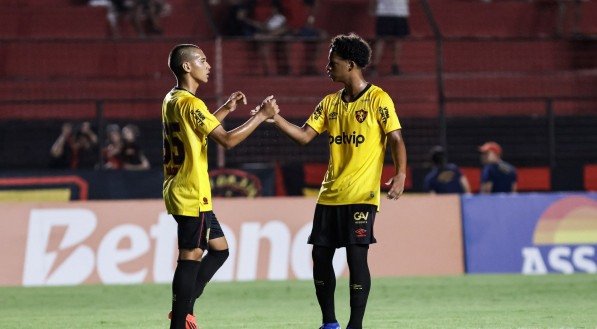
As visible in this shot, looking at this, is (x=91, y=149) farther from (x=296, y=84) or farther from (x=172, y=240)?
(x=296, y=84)

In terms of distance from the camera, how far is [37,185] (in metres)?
17.7

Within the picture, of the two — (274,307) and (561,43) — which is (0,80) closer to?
(274,307)

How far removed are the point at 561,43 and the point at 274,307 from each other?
11140 millimetres

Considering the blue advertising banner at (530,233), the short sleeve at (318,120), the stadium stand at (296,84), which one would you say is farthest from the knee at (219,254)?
the stadium stand at (296,84)

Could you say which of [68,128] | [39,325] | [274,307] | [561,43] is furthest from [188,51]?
[561,43]

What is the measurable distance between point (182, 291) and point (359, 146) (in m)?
1.64

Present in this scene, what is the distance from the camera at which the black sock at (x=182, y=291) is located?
9.02m

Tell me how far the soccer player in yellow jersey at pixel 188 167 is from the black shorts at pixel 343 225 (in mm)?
826

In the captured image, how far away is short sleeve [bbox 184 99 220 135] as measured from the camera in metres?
8.99

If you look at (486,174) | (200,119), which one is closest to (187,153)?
(200,119)

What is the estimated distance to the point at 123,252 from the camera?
1648 centimetres

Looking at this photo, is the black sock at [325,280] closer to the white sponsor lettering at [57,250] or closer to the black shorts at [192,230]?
the black shorts at [192,230]

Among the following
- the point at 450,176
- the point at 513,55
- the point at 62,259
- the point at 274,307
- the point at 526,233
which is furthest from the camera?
the point at 513,55

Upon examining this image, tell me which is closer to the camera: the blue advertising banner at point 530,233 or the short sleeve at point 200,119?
the short sleeve at point 200,119
